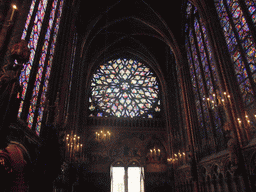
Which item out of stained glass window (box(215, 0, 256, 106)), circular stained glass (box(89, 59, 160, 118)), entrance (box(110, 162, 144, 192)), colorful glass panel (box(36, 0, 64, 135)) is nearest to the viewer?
colorful glass panel (box(36, 0, 64, 135))

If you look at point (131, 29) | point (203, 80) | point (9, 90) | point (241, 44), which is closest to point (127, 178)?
point (203, 80)

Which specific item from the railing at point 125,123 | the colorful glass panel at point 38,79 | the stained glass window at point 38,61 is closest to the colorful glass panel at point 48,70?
the stained glass window at point 38,61

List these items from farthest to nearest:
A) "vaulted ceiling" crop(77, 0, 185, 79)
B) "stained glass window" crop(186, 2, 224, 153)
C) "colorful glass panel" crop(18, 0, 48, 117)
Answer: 1. "vaulted ceiling" crop(77, 0, 185, 79)
2. "stained glass window" crop(186, 2, 224, 153)
3. "colorful glass panel" crop(18, 0, 48, 117)

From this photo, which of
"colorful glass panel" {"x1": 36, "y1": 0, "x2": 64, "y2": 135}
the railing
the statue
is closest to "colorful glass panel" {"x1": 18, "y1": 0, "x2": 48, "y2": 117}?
"colorful glass panel" {"x1": 36, "y1": 0, "x2": 64, "y2": 135}

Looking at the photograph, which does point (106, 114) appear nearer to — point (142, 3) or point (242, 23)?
point (142, 3)

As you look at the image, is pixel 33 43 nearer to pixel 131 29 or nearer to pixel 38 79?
pixel 38 79

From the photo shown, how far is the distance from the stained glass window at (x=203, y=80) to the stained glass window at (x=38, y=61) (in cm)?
779

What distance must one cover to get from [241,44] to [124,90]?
12.2 m

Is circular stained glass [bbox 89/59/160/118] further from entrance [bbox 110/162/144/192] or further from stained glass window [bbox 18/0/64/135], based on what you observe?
stained glass window [bbox 18/0/64/135]

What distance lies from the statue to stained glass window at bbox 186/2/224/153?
353 inches

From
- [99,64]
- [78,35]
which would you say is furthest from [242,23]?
[99,64]

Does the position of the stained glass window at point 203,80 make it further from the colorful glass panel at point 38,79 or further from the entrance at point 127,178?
the colorful glass panel at point 38,79

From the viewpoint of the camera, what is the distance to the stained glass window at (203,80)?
11133 mm

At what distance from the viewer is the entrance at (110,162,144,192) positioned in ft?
54.6
